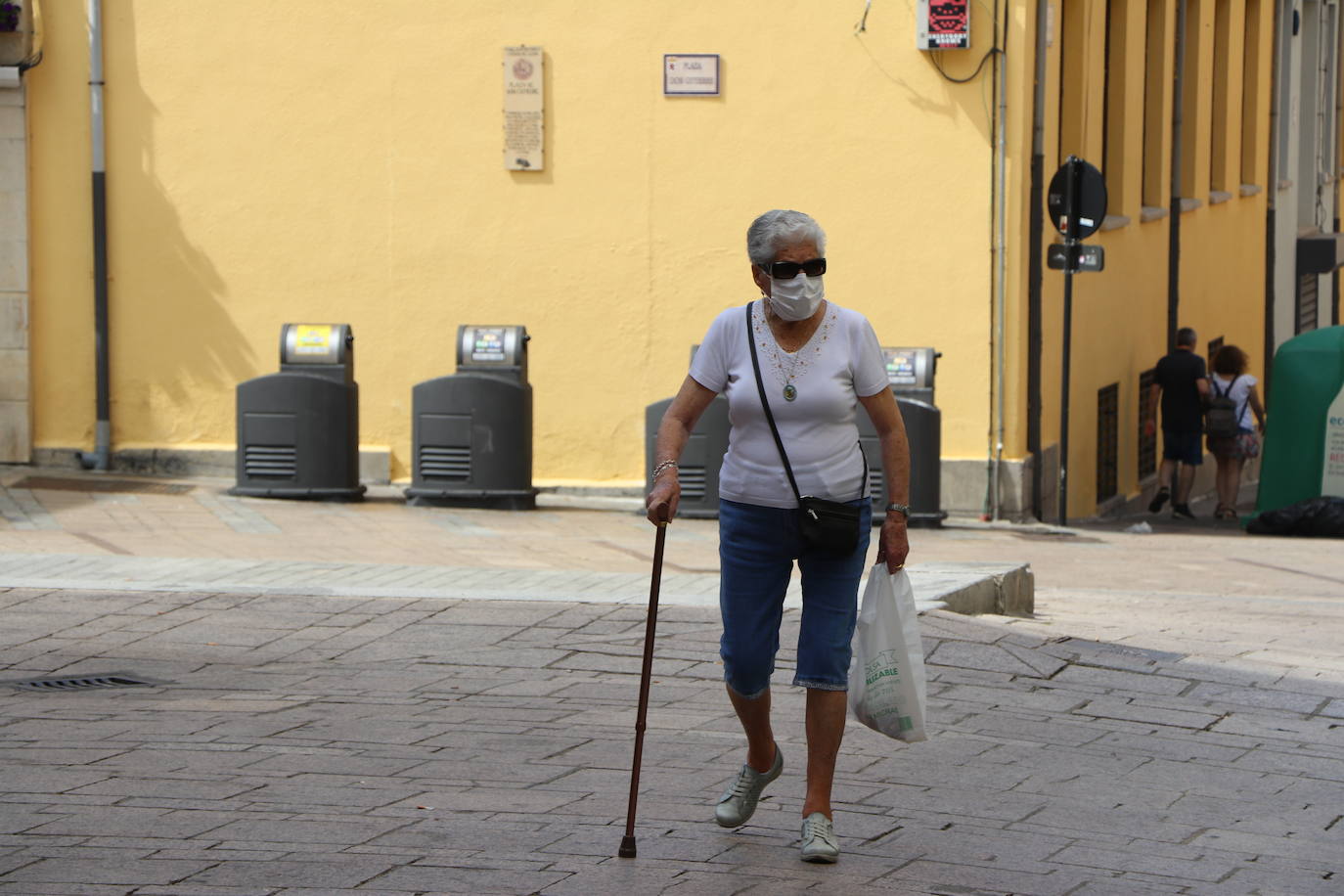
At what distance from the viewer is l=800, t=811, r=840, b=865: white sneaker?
5.01 metres

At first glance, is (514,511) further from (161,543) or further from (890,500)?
(890,500)

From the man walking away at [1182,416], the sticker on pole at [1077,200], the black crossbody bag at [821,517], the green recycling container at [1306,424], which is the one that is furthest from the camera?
the man walking away at [1182,416]

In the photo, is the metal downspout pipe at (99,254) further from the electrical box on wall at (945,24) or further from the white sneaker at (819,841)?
the white sneaker at (819,841)

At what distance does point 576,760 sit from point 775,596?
1087mm

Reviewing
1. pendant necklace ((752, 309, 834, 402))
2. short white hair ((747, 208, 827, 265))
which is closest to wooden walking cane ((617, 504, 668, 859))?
pendant necklace ((752, 309, 834, 402))

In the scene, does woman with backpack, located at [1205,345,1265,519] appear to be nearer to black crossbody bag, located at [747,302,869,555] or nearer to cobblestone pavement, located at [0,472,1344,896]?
cobblestone pavement, located at [0,472,1344,896]

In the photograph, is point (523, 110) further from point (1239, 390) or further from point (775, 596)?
point (775, 596)

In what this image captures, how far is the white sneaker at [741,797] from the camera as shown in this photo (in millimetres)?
5285

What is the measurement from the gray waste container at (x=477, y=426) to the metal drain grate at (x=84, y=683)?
20.0 ft

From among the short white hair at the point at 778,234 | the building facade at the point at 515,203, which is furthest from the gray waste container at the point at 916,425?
the short white hair at the point at 778,234

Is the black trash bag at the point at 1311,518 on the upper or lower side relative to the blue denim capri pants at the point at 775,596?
lower

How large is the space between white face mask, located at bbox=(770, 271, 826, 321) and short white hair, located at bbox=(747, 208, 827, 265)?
70 millimetres

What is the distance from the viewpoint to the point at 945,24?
46.7 ft

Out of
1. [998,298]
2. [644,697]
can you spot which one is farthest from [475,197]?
[644,697]
